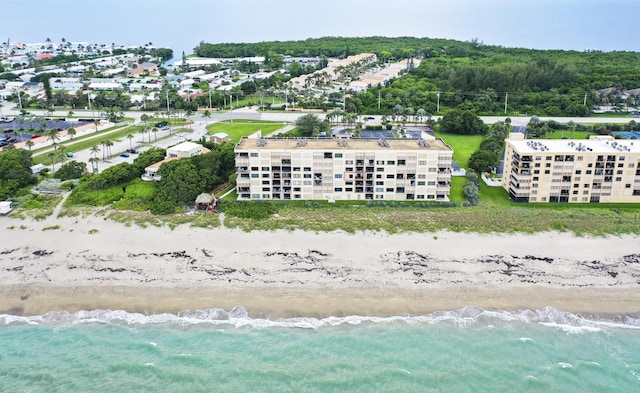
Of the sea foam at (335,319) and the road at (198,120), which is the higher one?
the road at (198,120)

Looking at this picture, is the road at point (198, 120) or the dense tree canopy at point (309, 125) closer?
the road at point (198, 120)

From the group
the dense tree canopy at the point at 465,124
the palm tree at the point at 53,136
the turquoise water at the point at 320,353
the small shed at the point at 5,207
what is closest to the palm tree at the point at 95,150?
the palm tree at the point at 53,136

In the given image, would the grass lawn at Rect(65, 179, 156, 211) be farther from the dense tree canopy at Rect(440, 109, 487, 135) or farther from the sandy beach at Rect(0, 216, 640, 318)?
the dense tree canopy at Rect(440, 109, 487, 135)

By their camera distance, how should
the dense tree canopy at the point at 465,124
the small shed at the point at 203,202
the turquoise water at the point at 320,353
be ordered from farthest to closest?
the dense tree canopy at the point at 465,124 → the small shed at the point at 203,202 → the turquoise water at the point at 320,353

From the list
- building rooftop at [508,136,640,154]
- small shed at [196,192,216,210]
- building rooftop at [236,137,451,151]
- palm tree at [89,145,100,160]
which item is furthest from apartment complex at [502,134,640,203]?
palm tree at [89,145,100,160]

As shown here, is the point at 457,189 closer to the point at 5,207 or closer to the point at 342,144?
the point at 342,144

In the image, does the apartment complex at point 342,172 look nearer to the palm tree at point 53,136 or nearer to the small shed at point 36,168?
the small shed at point 36,168

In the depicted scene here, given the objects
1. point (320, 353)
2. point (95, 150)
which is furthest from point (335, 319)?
point (95, 150)
